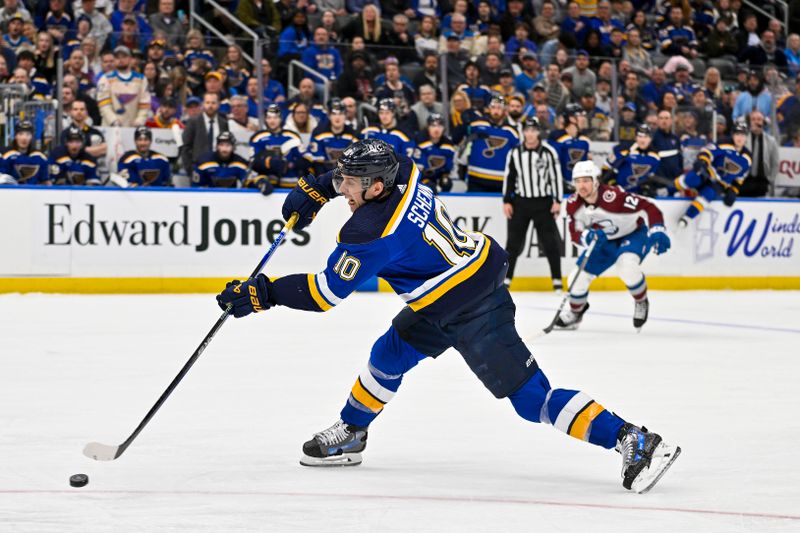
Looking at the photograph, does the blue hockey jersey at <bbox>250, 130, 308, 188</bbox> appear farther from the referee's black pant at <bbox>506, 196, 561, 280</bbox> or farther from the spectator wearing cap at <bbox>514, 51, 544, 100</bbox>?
the spectator wearing cap at <bbox>514, 51, 544, 100</bbox>

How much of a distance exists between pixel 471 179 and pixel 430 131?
0.85 metres

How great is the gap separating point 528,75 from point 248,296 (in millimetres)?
10425

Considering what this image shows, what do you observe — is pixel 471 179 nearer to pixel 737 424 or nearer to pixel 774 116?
pixel 774 116

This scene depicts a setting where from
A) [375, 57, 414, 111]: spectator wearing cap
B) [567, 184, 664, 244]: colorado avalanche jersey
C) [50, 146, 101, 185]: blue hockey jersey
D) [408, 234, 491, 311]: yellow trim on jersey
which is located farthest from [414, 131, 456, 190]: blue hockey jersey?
[408, 234, 491, 311]: yellow trim on jersey

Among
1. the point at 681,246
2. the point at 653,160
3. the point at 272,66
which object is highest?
the point at 272,66

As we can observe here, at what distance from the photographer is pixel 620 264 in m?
9.38

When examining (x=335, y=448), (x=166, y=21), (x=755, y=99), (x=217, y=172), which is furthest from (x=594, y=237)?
(x=755, y=99)

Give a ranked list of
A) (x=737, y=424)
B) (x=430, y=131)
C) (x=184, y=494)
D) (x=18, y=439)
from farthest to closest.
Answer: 1. (x=430, y=131)
2. (x=737, y=424)
3. (x=18, y=439)
4. (x=184, y=494)

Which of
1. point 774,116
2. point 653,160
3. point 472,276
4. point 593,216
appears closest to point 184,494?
point 472,276

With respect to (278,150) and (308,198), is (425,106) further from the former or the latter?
(308,198)

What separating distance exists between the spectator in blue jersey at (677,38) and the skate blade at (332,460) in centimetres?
1333

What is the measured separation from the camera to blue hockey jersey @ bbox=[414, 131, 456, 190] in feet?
42.1

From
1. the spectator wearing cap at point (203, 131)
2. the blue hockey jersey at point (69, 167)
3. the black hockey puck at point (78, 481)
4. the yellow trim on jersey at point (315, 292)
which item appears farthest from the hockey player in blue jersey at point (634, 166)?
the black hockey puck at point (78, 481)

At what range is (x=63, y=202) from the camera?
11.6 metres
